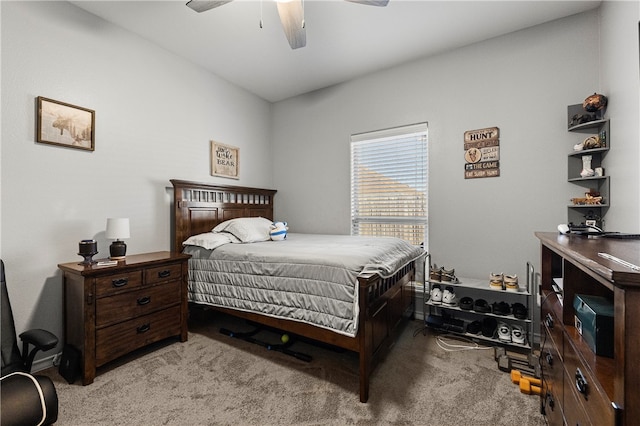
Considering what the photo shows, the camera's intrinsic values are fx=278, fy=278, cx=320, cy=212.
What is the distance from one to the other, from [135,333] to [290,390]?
1.33 m

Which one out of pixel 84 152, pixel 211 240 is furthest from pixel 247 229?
pixel 84 152

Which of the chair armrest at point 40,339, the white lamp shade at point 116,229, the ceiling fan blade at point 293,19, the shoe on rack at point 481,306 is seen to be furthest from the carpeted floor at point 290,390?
the ceiling fan blade at point 293,19

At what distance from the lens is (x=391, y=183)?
11.2 feet

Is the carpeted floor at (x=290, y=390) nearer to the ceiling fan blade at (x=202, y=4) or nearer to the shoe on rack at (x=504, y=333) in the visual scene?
the shoe on rack at (x=504, y=333)

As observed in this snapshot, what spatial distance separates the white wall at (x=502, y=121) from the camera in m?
2.41

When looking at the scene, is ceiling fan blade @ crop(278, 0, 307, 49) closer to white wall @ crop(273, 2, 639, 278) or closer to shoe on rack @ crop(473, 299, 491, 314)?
white wall @ crop(273, 2, 639, 278)

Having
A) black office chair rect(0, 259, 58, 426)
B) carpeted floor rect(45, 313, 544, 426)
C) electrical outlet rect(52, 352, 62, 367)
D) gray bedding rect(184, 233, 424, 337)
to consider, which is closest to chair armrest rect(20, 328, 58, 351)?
black office chair rect(0, 259, 58, 426)

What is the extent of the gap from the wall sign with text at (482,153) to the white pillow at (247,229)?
226cm

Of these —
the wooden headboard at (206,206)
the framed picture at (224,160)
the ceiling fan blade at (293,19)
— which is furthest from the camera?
the framed picture at (224,160)

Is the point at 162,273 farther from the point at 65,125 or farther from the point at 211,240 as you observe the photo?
the point at 65,125

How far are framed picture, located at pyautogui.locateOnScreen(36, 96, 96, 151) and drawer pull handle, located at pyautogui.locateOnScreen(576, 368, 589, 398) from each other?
11.0ft

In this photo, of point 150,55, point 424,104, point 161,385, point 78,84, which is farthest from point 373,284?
point 150,55

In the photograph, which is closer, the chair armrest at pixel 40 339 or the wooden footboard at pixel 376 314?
the chair armrest at pixel 40 339

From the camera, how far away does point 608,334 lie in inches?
34.6
